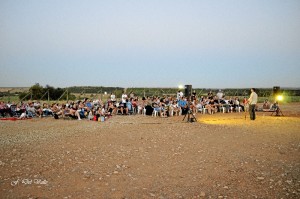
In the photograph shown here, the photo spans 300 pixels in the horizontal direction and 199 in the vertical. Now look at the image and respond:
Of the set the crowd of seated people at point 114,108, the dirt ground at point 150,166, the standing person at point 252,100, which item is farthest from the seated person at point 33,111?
the standing person at point 252,100

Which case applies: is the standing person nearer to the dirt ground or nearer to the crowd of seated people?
the crowd of seated people

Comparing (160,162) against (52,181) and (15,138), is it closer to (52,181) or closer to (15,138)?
(52,181)

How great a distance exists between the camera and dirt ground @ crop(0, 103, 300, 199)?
532 centimetres

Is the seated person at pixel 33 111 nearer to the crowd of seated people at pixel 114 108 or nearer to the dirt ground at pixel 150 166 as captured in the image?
the crowd of seated people at pixel 114 108

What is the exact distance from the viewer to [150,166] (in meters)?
6.87

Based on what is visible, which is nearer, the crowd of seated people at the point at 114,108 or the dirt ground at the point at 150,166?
the dirt ground at the point at 150,166

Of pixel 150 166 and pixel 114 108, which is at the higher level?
pixel 114 108

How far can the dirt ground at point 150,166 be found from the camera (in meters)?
5.32

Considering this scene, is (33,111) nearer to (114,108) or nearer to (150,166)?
(114,108)

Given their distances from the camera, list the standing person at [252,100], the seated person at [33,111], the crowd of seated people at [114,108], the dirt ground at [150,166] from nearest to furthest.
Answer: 1. the dirt ground at [150,166]
2. the standing person at [252,100]
3. the crowd of seated people at [114,108]
4. the seated person at [33,111]

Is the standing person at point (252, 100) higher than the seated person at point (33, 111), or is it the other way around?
the standing person at point (252, 100)

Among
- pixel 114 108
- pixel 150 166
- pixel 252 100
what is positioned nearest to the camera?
pixel 150 166

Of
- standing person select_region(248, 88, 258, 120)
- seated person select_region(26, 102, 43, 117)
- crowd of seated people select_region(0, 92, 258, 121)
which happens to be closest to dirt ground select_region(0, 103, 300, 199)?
standing person select_region(248, 88, 258, 120)

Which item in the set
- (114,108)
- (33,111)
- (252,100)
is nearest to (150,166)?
(252,100)
